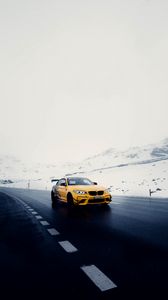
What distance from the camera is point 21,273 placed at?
4473mm

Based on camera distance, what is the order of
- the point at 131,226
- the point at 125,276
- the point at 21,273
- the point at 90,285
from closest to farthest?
the point at 90,285 < the point at 125,276 < the point at 21,273 < the point at 131,226

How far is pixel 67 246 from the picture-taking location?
614cm

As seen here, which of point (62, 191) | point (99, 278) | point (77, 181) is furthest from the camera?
point (77, 181)

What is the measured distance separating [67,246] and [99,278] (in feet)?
7.15

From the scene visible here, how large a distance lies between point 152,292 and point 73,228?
5.11 meters

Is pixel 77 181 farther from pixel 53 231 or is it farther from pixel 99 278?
pixel 99 278

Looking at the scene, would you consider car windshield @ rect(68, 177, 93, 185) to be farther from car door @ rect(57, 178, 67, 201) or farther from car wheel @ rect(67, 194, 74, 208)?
car wheel @ rect(67, 194, 74, 208)

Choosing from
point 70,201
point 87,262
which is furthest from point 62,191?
point 87,262

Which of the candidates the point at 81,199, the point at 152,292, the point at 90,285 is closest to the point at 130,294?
the point at 152,292

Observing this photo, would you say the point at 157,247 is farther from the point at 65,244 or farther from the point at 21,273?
the point at 21,273

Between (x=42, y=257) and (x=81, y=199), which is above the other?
(x=81, y=199)

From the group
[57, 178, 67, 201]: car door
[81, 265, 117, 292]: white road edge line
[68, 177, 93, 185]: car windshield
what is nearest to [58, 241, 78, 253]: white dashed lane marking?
[81, 265, 117, 292]: white road edge line

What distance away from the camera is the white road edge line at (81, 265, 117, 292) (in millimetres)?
3725

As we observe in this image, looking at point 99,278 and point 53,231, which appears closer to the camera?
point 99,278
